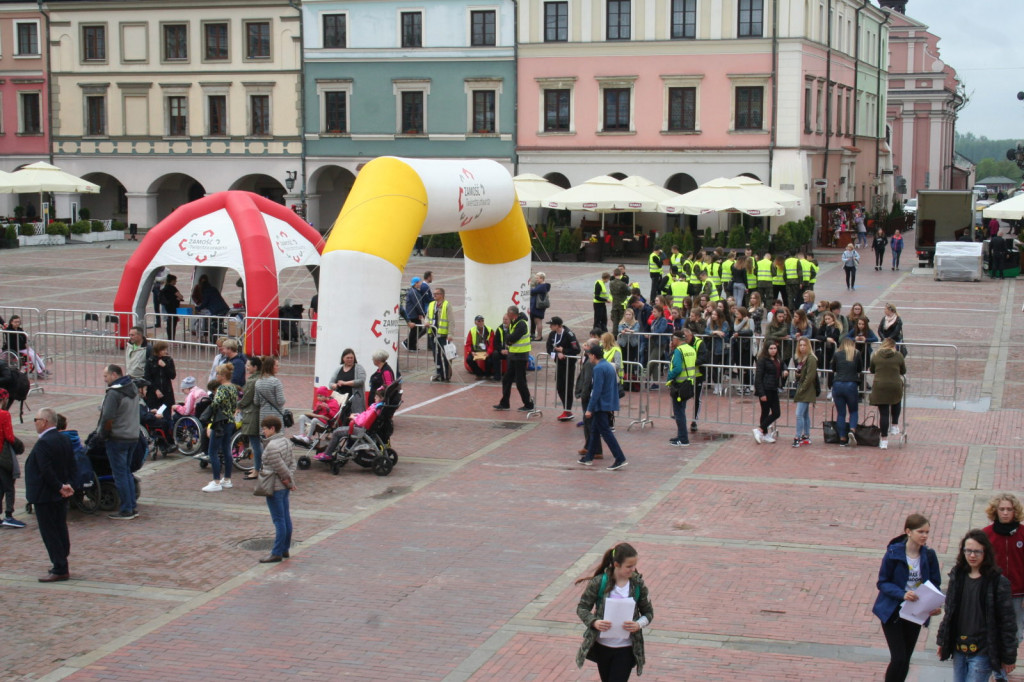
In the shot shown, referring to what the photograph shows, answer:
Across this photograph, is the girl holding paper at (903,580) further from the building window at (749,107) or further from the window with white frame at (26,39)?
the window with white frame at (26,39)

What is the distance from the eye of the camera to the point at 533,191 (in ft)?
140

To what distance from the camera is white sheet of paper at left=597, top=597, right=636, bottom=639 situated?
7.59 m

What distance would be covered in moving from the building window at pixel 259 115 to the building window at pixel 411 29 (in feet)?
21.8

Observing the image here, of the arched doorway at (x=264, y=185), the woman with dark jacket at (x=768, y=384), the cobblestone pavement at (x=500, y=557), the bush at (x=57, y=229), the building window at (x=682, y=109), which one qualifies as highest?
the building window at (x=682, y=109)

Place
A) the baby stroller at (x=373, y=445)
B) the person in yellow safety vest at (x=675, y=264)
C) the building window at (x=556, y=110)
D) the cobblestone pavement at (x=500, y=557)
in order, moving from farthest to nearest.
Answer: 1. the building window at (x=556, y=110)
2. the person in yellow safety vest at (x=675, y=264)
3. the baby stroller at (x=373, y=445)
4. the cobblestone pavement at (x=500, y=557)

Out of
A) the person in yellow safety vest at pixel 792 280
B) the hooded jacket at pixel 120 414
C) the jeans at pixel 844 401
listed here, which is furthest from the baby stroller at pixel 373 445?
the person in yellow safety vest at pixel 792 280

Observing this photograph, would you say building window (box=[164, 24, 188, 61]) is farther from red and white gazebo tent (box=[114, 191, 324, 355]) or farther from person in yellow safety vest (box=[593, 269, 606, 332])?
person in yellow safety vest (box=[593, 269, 606, 332])

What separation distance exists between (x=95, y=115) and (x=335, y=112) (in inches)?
440

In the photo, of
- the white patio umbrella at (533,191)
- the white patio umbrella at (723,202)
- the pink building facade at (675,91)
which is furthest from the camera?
the pink building facade at (675,91)

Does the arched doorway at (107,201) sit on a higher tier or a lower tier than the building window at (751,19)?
lower

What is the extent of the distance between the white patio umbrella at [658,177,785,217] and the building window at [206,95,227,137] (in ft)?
73.0

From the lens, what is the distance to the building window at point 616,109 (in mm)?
48562

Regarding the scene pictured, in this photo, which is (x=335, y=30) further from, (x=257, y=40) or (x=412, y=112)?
(x=412, y=112)

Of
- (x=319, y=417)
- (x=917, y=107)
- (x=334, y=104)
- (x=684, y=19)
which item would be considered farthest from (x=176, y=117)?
(x=917, y=107)
